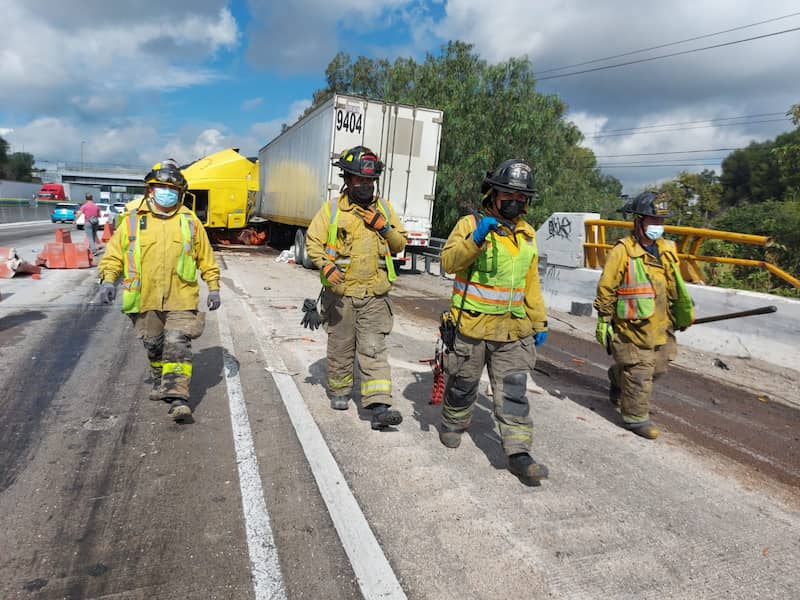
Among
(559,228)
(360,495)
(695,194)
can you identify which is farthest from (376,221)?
(695,194)

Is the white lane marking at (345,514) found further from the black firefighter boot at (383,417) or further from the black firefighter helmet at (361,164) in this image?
the black firefighter helmet at (361,164)

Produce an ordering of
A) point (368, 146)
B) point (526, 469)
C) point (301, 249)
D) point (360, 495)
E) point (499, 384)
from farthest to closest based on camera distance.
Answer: point (301, 249), point (368, 146), point (499, 384), point (526, 469), point (360, 495)

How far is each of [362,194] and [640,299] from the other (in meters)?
2.31

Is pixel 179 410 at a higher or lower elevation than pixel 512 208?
lower

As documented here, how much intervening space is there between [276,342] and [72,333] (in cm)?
255

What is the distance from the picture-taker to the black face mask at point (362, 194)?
13.8 feet

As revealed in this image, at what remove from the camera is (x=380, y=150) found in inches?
526

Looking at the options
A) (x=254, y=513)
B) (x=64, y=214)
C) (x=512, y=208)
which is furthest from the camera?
(x=64, y=214)

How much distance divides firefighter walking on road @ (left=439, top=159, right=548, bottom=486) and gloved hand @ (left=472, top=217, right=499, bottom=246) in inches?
3.2

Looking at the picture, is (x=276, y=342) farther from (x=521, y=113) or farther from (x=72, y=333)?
(x=521, y=113)

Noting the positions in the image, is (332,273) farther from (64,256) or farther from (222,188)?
(222,188)

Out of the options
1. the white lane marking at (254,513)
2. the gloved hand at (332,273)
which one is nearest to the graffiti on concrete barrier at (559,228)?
the gloved hand at (332,273)

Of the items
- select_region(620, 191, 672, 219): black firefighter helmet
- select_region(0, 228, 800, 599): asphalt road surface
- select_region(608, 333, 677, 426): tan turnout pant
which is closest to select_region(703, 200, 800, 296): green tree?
select_region(0, 228, 800, 599): asphalt road surface

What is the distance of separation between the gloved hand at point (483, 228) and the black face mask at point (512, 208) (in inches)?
12.0
